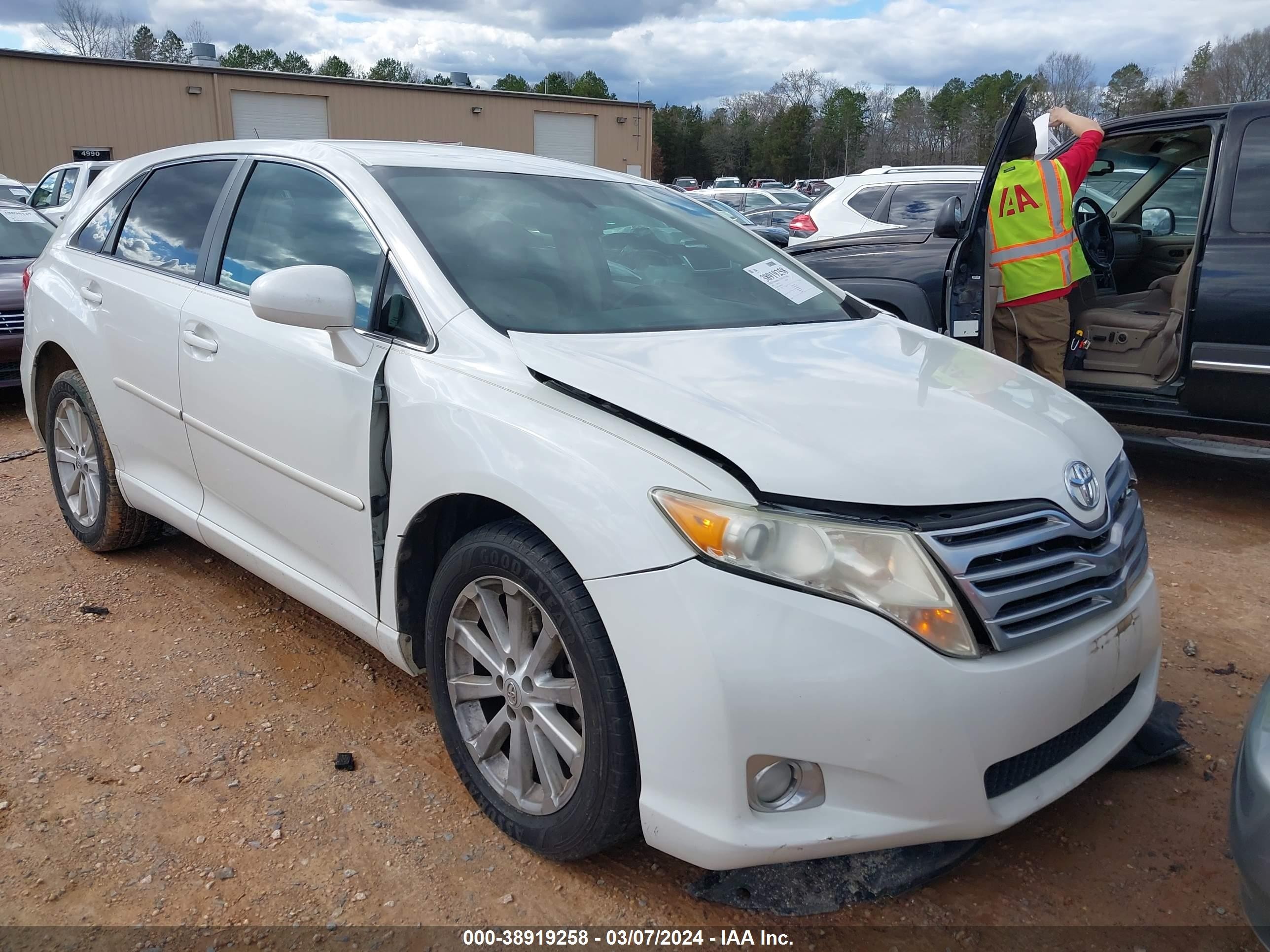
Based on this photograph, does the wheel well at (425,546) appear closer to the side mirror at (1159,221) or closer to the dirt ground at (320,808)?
the dirt ground at (320,808)

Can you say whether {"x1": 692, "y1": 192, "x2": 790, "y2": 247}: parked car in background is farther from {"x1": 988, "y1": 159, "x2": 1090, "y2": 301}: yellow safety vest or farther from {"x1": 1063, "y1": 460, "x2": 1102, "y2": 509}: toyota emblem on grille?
{"x1": 1063, "y1": 460, "x2": 1102, "y2": 509}: toyota emblem on grille

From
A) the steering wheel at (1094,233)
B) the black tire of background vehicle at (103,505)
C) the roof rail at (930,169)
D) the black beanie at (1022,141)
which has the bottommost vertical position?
the black tire of background vehicle at (103,505)

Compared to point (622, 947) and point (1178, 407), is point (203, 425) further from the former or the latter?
point (1178, 407)

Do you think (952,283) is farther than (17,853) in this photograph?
Yes

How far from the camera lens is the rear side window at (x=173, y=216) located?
11.0ft

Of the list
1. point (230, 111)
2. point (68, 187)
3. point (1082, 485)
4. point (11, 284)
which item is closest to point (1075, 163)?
point (1082, 485)

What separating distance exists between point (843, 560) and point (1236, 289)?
3819 millimetres

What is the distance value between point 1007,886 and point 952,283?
320cm

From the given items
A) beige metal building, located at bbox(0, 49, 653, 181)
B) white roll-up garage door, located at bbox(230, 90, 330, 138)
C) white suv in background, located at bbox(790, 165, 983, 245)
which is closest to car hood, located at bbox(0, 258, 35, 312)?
white suv in background, located at bbox(790, 165, 983, 245)

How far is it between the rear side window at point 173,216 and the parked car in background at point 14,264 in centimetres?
243

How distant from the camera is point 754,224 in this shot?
19.7 metres

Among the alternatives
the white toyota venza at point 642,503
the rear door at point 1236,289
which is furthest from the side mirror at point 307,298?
the rear door at point 1236,289

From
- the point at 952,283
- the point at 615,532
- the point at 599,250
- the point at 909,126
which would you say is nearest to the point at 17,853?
the point at 615,532

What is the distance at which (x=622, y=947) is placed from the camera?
80.5 inches
